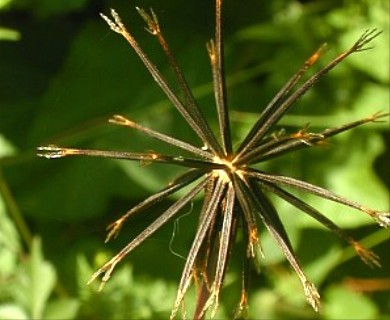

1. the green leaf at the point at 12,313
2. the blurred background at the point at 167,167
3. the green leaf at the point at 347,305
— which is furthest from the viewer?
the green leaf at the point at 347,305

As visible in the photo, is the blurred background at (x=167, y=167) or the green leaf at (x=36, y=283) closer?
the green leaf at (x=36, y=283)

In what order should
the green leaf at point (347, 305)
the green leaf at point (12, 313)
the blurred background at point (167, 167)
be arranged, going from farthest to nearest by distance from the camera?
the green leaf at point (347, 305) → the blurred background at point (167, 167) → the green leaf at point (12, 313)

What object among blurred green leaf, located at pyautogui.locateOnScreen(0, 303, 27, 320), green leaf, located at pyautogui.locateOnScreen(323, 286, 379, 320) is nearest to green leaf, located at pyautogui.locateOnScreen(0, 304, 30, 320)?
blurred green leaf, located at pyautogui.locateOnScreen(0, 303, 27, 320)

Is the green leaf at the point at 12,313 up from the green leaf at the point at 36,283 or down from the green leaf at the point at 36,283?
down

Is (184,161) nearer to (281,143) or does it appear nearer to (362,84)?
(281,143)

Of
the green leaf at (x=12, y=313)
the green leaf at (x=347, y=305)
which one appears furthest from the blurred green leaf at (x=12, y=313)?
the green leaf at (x=347, y=305)

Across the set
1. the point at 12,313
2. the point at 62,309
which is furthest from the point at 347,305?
the point at 12,313

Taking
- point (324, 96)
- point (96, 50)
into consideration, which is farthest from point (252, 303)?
point (96, 50)

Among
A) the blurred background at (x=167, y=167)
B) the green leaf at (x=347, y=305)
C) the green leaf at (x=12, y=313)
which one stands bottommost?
the green leaf at (x=12, y=313)

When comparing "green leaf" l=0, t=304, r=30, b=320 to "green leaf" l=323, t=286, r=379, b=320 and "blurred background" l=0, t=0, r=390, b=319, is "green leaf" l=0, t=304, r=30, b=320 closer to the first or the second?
"blurred background" l=0, t=0, r=390, b=319

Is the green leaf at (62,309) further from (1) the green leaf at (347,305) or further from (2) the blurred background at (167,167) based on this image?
(1) the green leaf at (347,305)
